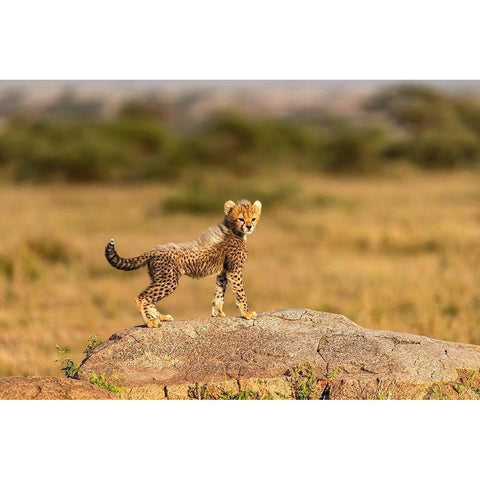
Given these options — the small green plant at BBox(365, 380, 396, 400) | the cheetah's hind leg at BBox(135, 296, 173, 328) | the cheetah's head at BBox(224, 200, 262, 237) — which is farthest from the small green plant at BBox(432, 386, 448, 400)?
the cheetah's hind leg at BBox(135, 296, 173, 328)

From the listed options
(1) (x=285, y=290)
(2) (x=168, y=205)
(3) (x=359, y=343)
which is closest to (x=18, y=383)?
(3) (x=359, y=343)

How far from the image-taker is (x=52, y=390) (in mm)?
6703

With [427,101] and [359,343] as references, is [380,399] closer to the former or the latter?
[359,343]

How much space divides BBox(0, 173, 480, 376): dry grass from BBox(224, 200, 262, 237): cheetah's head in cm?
371

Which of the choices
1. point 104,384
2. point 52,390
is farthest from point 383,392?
point 52,390

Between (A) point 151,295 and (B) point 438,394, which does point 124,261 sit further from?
(B) point 438,394

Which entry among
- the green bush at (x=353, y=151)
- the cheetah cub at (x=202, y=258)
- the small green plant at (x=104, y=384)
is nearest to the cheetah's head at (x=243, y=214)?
the cheetah cub at (x=202, y=258)

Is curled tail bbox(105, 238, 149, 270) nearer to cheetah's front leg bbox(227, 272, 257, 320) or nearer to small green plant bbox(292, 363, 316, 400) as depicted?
cheetah's front leg bbox(227, 272, 257, 320)

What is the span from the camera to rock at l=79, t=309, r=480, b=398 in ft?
22.5

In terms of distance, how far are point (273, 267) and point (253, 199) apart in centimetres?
872

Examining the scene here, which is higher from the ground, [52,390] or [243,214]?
[243,214]

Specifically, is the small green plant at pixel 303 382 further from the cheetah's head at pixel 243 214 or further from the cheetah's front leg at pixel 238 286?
the cheetah's head at pixel 243 214

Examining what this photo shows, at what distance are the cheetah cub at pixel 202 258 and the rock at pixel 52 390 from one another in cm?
70

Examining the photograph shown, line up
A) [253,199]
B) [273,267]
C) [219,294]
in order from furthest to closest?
[253,199] → [273,267] → [219,294]
